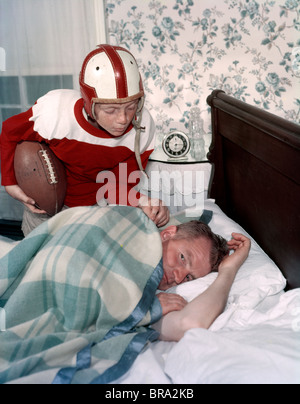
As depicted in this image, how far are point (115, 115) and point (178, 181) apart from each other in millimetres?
817

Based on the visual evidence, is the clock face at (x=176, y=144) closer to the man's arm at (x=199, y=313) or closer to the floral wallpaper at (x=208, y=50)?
the floral wallpaper at (x=208, y=50)

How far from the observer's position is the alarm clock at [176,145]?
2.41 metres

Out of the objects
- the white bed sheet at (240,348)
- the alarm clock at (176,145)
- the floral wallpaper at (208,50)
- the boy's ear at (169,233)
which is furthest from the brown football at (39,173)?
the floral wallpaper at (208,50)

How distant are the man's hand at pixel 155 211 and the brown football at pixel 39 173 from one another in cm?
40

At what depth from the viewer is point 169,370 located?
104 cm

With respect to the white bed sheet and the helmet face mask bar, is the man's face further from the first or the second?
the helmet face mask bar

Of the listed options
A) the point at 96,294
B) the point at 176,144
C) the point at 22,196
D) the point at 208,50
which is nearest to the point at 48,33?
the point at 208,50

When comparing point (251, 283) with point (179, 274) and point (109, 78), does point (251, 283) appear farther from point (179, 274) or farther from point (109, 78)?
point (109, 78)

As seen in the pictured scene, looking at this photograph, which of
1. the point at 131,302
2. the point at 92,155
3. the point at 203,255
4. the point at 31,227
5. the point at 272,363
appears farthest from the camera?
the point at 31,227

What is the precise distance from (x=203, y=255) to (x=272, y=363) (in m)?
0.52

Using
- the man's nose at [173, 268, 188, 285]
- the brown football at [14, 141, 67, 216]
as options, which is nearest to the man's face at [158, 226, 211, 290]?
the man's nose at [173, 268, 188, 285]

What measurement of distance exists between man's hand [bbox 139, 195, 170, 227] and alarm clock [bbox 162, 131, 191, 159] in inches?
28.3
